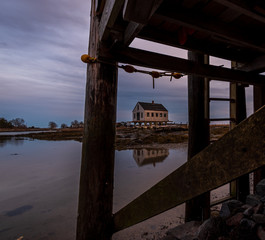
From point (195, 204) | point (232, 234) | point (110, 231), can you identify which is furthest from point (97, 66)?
point (195, 204)

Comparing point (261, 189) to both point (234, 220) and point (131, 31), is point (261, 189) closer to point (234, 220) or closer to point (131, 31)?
point (234, 220)

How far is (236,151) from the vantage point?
2.76ft

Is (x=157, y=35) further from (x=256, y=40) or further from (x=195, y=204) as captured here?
(x=195, y=204)

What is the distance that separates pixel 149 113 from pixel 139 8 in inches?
1494

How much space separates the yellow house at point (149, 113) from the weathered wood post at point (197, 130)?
3472cm

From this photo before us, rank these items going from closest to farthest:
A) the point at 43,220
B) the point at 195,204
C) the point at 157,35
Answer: the point at 157,35 → the point at 195,204 → the point at 43,220

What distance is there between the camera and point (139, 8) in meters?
1.29

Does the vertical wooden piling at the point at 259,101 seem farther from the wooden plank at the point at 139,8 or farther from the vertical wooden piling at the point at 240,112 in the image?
the wooden plank at the point at 139,8

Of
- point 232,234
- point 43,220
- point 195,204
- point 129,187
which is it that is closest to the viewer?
point 232,234

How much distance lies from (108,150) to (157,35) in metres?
1.87

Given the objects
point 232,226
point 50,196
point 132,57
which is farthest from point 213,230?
point 50,196

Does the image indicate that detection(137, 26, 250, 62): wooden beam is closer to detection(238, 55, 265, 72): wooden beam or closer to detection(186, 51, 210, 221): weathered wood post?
detection(238, 55, 265, 72): wooden beam

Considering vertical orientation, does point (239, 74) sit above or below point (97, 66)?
above

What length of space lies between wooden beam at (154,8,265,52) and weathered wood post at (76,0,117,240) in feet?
3.06
